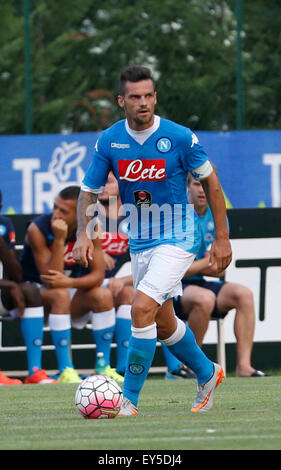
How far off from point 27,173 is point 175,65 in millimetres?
6476

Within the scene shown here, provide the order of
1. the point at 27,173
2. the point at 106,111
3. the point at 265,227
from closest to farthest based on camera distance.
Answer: the point at 265,227 < the point at 27,173 < the point at 106,111

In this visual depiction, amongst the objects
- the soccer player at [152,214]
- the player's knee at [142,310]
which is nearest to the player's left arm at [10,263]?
the soccer player at [152,214]

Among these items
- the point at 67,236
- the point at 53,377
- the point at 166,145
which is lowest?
the point at 53,377

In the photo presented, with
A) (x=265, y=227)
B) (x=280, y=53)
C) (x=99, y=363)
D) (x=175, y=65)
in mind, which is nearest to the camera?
(x=99, y=363)

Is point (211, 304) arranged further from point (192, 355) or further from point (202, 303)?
point (192, 355)

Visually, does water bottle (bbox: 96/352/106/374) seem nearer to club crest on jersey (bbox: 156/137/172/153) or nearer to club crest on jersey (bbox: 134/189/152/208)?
club crest on jersey (bbox: 134/189/152/208)

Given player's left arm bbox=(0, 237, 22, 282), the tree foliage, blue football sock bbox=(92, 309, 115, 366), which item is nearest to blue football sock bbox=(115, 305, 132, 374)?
blue football sock bbox=(92, 309, 115, 366)

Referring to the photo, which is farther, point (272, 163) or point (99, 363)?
point (272, 163)

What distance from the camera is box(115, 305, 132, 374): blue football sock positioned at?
10844 mm

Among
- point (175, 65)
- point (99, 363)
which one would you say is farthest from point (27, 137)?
point (175, 65)

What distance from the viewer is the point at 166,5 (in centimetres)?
1912

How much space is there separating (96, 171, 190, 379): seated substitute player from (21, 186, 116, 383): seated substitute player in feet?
0.75

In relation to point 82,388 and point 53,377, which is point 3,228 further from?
point 82,388

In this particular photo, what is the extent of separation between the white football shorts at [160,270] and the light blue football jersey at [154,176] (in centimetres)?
5
